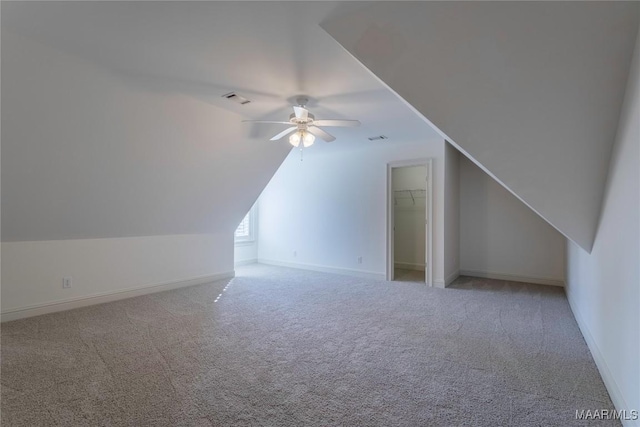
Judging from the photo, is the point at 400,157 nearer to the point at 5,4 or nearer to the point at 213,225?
the point at 213,225

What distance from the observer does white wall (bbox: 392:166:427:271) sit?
21.7 feet

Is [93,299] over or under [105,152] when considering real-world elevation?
under

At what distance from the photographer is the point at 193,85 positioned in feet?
9.52

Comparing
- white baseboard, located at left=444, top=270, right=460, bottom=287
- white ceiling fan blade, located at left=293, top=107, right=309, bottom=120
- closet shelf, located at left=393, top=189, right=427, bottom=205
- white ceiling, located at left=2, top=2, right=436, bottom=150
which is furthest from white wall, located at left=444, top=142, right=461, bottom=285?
white ceiling fan blade, located at left=293, top=107, right=309, bottom=120

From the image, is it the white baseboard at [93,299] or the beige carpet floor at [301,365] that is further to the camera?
the white baseboard at [93,299]

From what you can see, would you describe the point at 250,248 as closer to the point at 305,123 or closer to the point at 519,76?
the point at 305,123

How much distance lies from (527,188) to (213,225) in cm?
466

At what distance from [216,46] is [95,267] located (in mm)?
3548

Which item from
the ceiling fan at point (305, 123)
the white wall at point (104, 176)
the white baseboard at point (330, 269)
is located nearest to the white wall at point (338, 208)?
the white baseboard at point (330, 269)

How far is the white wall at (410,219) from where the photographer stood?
6.61 meters

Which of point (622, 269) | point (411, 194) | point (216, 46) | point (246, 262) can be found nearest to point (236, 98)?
point (216, 46)

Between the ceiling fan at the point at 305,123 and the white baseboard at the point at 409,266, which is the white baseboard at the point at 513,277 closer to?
the white baseboard at the point at 409,266

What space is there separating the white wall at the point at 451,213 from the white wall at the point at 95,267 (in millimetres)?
4082

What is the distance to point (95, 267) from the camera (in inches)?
161
